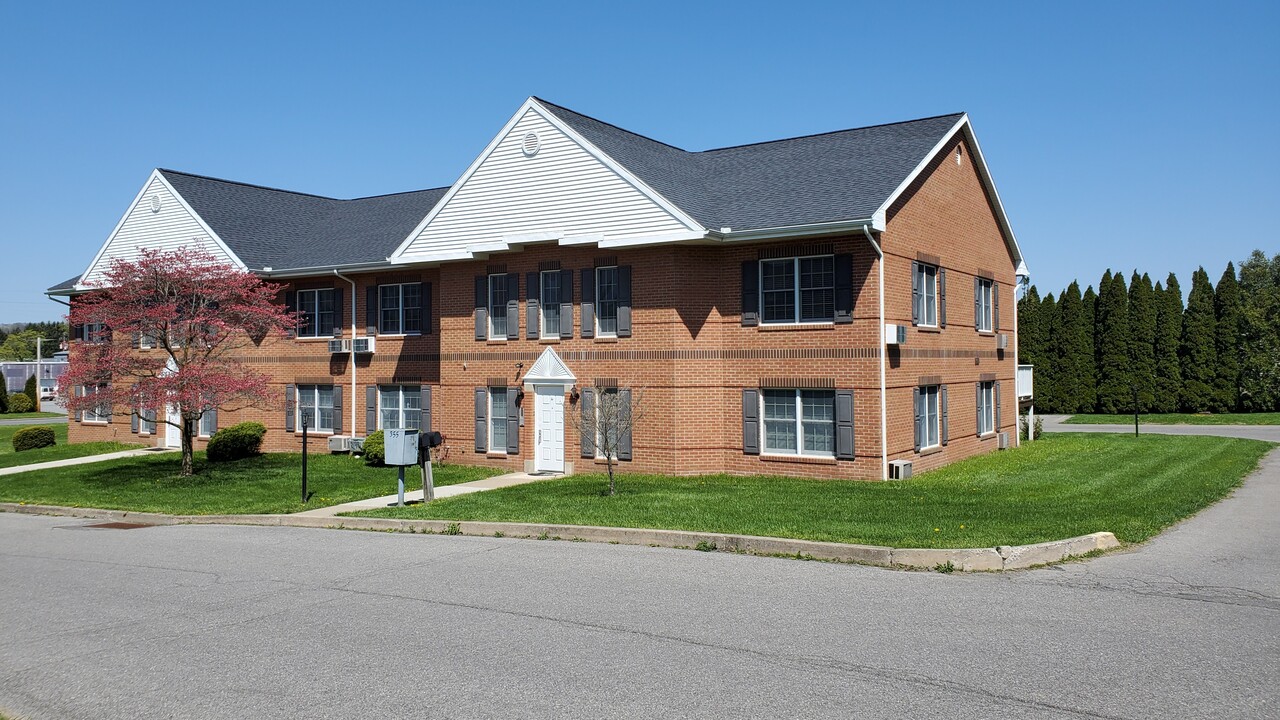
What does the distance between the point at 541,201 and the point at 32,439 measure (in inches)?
936

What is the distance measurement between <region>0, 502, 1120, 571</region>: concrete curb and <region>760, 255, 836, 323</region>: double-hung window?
874cm

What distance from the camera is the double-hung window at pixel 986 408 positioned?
27.0 m

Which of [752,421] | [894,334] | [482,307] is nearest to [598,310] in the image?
[482,307]

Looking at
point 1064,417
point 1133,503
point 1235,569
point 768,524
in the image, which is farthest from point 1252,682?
point 1064,417

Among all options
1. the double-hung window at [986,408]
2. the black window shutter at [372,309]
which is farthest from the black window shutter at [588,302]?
the double-hung window at [986,408]

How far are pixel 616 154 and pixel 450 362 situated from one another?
23.4 feet

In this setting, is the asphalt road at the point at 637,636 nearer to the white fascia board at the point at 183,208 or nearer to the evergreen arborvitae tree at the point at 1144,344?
the white fascia board at the point at 183,208

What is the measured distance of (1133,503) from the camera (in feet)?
52.6

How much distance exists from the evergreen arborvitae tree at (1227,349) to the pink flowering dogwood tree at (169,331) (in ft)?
132

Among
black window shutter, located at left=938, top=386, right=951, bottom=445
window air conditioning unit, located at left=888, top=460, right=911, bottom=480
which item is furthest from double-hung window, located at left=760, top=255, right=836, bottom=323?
black window shutter, located at left=938, top=386, right=951, bottom=445

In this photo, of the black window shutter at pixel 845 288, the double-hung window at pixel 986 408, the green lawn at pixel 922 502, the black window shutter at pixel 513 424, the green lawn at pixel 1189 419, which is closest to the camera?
the green lawn at pixel 922 502

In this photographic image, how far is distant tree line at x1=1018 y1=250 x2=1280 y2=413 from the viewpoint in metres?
44.7

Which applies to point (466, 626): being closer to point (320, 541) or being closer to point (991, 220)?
point (320, 541)

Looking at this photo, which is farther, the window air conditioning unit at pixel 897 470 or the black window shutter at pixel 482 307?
the black window shutter at pixel 482 307
